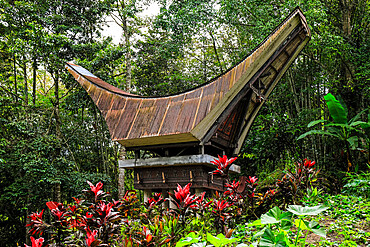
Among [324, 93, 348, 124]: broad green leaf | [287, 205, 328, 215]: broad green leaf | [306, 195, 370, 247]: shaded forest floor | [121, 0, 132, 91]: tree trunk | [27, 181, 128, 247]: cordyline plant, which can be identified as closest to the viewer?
[287, 205, 328, 215]: broad green leaf

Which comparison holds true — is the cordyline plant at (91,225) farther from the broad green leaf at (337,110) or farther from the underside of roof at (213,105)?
the broad green leaf at (337,110)

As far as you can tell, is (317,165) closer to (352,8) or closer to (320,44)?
(320,44)

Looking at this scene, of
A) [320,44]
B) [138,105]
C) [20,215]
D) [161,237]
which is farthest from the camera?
[20,215]

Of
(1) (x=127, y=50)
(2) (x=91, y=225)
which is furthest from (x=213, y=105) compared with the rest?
(1) (x=127, y=50)

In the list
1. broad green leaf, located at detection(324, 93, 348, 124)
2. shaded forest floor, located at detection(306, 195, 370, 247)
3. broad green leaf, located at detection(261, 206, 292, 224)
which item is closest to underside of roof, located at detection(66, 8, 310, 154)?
broad green leaf, located at detection(324, 93, 348, 124)

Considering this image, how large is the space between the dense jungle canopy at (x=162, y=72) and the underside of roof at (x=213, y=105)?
1.60 meters

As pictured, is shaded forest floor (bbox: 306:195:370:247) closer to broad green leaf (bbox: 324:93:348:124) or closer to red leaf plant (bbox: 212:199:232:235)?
red leaf plant (bbox: 212:199:232:235)

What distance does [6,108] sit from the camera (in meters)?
8.84

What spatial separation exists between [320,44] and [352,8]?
1917mm

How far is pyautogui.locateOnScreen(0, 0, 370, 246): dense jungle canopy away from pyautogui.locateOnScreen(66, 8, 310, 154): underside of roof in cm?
160

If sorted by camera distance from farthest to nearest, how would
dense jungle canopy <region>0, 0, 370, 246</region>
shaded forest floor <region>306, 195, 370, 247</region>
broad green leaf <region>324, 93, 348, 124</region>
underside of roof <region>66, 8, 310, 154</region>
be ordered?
dense jungle canopy <region>0, 0, 370, 246</region>
broad green leaf <region>324, 93, 348, 124</region>
underside of roof <region>66, 8, 310, 154</region>
shaded forest floor <region>306, 195, 370, 247</region>

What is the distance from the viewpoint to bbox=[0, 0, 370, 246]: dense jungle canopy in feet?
21.3

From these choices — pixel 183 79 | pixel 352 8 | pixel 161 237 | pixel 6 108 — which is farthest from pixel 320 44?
pixel 6 108

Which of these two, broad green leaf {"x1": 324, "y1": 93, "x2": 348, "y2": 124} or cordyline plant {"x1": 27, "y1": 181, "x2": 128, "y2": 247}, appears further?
broad green leaf {"x1": 324, "y1": 93, "x2": 348, "y2": 124}
